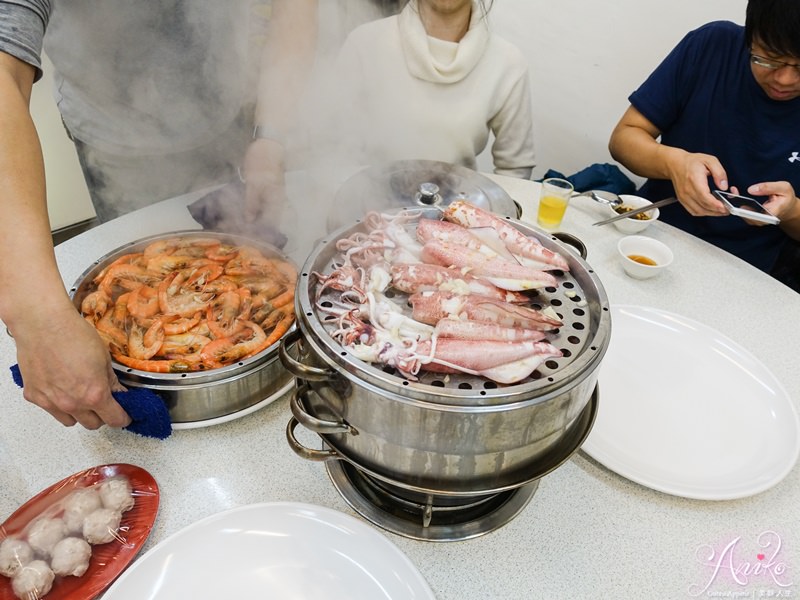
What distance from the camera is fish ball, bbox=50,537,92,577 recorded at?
2.89 ft

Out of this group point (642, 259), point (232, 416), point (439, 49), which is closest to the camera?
point (232, 416)

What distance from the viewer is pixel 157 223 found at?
5.87ft

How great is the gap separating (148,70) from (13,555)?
1.57 meters

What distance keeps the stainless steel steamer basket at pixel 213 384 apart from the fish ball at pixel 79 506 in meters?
0.21

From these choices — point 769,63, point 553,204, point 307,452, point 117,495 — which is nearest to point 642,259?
point 553,204

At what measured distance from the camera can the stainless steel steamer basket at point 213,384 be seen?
1.10 metres

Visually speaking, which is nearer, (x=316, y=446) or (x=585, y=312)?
(x=585, y=312)

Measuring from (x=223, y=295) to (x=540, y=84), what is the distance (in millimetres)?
2842

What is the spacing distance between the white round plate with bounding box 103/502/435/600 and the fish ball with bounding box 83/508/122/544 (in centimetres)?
10

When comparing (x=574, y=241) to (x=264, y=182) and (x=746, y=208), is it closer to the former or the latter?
(x=264, y=182)

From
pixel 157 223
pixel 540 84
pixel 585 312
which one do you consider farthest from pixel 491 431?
pixel 540 84

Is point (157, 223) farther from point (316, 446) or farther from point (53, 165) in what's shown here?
point (53, 165)

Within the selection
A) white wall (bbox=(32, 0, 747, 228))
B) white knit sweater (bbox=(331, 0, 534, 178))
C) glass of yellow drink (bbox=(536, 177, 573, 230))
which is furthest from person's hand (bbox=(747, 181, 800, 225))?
white wall (bbox=(32, 0, 747, 228))

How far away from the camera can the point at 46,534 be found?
911mm
